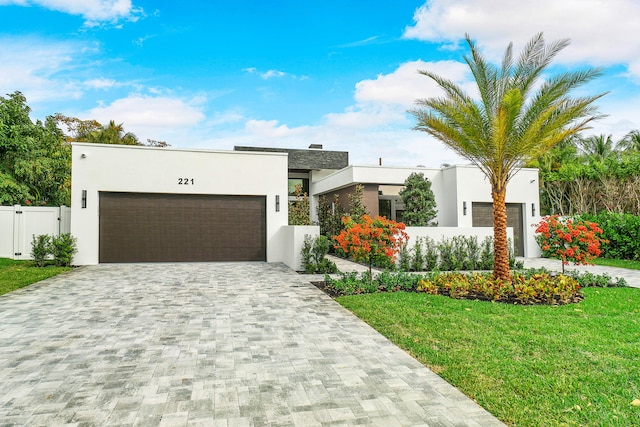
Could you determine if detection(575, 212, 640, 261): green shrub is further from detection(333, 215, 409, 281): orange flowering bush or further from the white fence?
the white fence

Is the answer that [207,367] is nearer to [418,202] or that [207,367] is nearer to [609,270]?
[418,202]

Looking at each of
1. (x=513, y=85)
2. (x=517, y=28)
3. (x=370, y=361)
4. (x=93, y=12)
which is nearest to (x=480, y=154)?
(x=513, y=85)

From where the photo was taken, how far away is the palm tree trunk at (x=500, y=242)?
804 centimetres

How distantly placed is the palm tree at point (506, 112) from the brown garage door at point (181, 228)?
7164 millimetres

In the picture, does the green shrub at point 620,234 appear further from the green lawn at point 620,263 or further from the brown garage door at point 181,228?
the brown garage door at point 181,228

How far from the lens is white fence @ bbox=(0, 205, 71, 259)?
1248cm

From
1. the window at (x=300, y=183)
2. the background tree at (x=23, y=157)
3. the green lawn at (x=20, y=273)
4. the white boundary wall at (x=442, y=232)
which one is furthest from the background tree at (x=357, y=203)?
the background tree at (x=23, y=157)

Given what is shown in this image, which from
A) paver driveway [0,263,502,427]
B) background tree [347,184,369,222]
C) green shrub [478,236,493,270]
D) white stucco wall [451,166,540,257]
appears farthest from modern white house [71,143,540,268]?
paver driveway [0,263,502,427]

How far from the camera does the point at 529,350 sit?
169 inches

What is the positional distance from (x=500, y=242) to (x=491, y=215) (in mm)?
8478

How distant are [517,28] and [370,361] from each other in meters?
9.08

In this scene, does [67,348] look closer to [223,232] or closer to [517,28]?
[223,232]

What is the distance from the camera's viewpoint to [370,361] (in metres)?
4.02

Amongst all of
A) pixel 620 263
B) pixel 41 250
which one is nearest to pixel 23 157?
pixel 41 250
